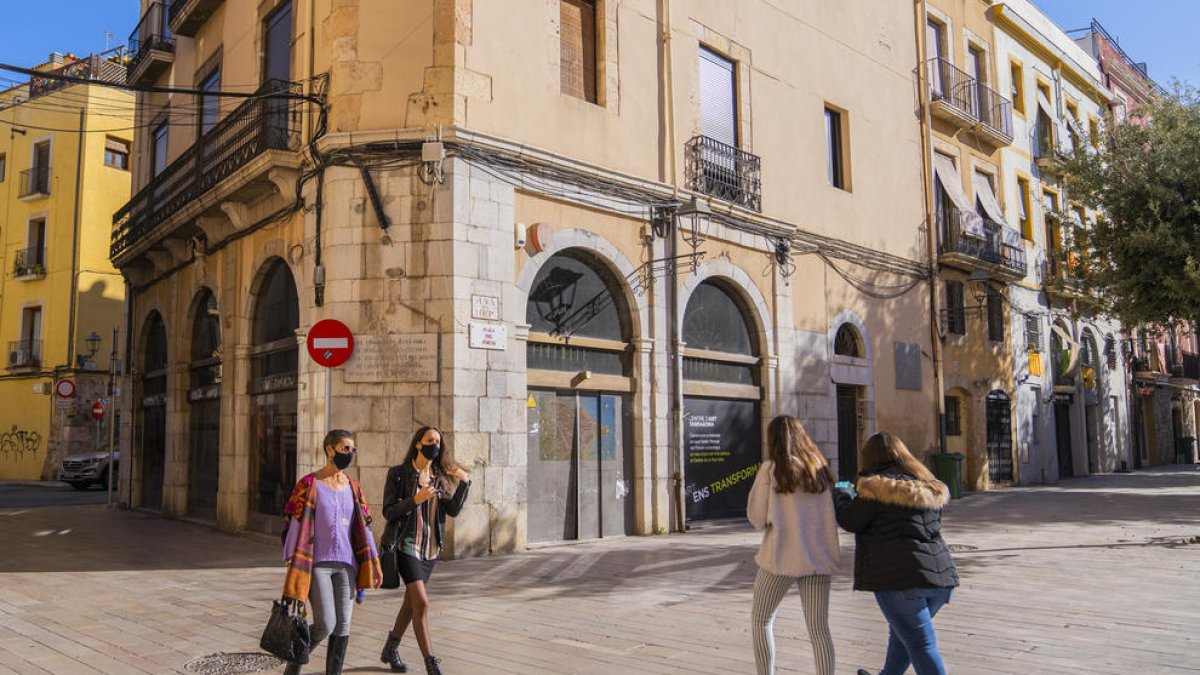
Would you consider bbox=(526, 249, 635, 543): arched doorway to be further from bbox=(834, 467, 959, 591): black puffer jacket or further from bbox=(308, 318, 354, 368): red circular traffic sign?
bbox=(834, 467, 959, 591): black puffer jacket

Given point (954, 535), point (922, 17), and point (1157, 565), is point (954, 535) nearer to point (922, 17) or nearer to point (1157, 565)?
point (1157, 565)

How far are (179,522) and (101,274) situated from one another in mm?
19694

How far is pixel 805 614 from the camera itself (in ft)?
15.6

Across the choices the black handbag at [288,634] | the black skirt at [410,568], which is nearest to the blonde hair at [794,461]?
the black skirt at [410,568]

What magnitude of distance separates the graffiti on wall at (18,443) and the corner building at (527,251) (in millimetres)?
15555

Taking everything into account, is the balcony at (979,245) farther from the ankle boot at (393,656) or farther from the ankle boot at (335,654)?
the ankle boot at (335,654)

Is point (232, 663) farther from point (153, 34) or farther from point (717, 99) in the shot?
point (153, 34)

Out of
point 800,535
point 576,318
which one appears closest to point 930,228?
point 576,318

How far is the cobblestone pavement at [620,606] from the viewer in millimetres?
6055

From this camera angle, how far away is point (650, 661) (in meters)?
5.97

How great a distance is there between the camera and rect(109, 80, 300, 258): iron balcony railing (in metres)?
12.8

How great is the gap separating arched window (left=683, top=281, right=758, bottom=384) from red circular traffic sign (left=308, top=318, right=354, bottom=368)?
5318mm

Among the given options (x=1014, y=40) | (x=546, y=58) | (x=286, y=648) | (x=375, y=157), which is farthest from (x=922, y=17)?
(x=286, y=648)

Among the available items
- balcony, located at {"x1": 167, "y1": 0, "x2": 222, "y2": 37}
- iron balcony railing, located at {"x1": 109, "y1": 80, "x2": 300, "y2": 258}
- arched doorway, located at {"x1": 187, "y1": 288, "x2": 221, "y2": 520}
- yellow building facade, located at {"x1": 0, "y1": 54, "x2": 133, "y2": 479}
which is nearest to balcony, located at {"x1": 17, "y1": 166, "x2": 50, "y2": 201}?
yellow building facade, located at {"x1": 0, "y1": 54, "x2": 133, "y2": 479}
